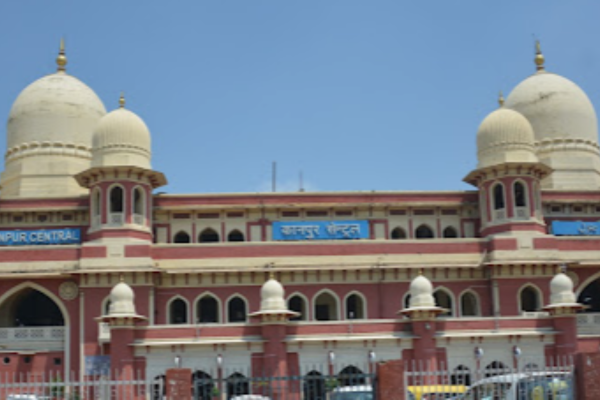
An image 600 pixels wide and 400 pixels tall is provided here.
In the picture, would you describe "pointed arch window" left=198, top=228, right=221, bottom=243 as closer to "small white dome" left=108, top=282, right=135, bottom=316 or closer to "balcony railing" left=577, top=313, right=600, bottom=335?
"small white dome" left=108, top=282, right=135, bottom=316

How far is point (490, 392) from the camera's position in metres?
23.7

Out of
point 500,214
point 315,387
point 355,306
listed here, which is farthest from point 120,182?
point 315,387

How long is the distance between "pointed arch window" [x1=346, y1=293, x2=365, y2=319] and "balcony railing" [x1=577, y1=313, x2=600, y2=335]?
9901 mm

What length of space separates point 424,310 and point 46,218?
2002 centimetres

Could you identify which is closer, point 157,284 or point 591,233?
point 157,284

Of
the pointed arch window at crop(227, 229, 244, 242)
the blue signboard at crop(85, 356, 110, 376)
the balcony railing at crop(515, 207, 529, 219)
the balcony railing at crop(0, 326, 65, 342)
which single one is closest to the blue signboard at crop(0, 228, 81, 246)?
the balcony railing at crop(0, 326, 65, 342)

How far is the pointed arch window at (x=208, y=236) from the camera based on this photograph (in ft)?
156

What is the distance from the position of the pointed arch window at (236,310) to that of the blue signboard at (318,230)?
4.25m

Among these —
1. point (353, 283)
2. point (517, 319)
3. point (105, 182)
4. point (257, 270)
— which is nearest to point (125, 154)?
point (105, 182)

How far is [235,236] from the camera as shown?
47.6 metres

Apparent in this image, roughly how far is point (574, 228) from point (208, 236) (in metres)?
18.7

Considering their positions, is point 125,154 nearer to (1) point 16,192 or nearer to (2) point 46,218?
(2) point 46,218

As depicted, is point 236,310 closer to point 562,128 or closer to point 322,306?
point 322,306

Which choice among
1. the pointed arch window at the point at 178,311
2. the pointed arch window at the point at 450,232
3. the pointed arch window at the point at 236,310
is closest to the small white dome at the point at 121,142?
the pointed arch window at the point at 178,311
